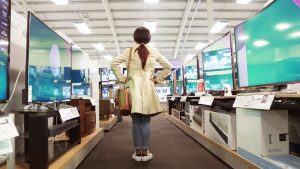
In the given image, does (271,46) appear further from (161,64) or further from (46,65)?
(46,65)

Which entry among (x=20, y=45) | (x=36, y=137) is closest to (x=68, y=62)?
(x=20, y=45)

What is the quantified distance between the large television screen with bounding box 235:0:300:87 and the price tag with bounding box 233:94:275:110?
0.19 m

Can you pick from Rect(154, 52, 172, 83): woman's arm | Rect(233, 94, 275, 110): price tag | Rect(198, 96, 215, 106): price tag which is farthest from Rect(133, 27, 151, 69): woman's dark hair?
Rect(233, 94, 275, 110): price tag

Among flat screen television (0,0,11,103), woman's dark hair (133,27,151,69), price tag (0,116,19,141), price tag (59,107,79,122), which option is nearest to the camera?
price tag (0,116,19,141)

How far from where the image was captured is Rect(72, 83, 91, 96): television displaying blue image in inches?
185

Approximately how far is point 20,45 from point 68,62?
698mm

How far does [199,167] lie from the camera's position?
7.45 feet

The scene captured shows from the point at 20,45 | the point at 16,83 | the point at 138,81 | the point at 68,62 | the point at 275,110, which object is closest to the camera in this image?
the point at 275,110

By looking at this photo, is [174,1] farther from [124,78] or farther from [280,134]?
[280,134]

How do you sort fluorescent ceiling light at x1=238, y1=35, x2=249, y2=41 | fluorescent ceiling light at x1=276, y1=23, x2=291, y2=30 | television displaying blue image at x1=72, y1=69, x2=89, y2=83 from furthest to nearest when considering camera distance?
1. television displaying blue image at x1=72, y1=69, x2=89, y2=83
2. fluorescent ceiling light at x1=238, y1=35, x2=249, y2=41
3. fluorescent ceiling light at x1=276, y1=23, x2=291, y2=30

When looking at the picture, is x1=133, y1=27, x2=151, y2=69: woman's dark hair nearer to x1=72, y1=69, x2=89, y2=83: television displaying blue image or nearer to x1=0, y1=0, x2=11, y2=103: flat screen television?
x1=0, y1=0, x2=11, y2=103: flat screen television

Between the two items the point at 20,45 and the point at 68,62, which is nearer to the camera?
the point at 20,45

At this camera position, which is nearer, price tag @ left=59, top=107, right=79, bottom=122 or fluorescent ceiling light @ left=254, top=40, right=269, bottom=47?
fluorescent ceiling light @ left=254, top=40, right=269, bottom=47

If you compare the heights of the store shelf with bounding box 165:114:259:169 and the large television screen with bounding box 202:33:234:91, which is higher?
the large television screen with bounding box 202:33:234:91
